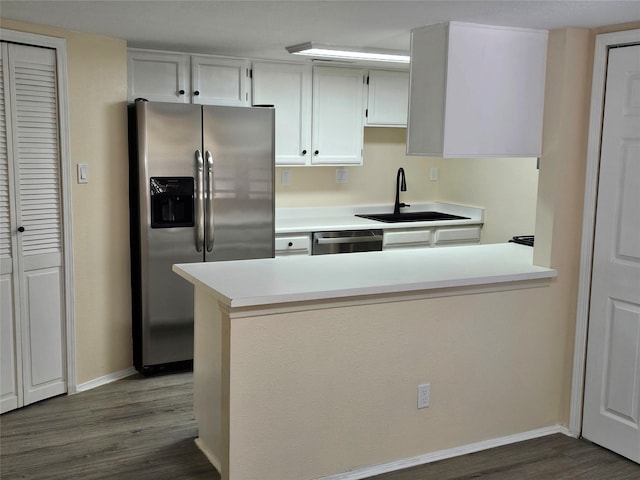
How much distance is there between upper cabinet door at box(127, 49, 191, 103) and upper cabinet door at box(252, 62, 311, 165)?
52cm

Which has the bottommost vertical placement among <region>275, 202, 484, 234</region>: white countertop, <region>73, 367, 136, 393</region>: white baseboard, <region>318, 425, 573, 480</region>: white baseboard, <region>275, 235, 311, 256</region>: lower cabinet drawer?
<region>318, 425, 573, 480</region>: white baseboard

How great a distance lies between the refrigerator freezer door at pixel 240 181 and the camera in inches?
170

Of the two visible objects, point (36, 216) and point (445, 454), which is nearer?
point (445, 454)

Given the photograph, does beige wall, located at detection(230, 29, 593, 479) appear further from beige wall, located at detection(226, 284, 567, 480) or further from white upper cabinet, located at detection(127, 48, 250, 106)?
white upper cabinet, located at detection(127, 48, 250, 106)

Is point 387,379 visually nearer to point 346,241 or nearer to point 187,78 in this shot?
point 346,241

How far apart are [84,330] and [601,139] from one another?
3055 mm

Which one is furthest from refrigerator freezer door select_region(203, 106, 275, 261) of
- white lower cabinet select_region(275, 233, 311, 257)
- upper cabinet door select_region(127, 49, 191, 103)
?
upper cabinet door select_region(127, 49, 191, 103)

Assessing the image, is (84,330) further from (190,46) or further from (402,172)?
(402,172)

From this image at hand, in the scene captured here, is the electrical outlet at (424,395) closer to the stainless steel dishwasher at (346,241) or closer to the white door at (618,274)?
the white door at (618,274)

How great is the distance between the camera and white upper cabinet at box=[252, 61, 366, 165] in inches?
191

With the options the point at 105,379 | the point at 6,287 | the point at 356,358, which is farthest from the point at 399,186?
A: the point at 6,287

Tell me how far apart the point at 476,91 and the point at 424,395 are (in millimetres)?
1438

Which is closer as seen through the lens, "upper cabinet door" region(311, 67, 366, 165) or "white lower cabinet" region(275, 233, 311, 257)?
"white lower cabinet" region(275, 233, 311, 257)

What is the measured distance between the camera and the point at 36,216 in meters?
3.76
